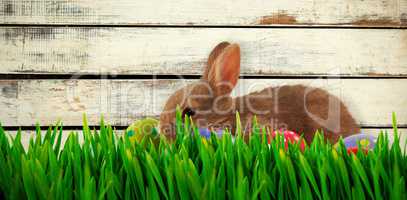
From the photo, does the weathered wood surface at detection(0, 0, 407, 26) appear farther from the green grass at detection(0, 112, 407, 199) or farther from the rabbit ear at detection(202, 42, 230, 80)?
the green grass at detection(0, 112, 407, 199)

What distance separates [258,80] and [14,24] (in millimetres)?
976

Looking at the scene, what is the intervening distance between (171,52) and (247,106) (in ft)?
1.21

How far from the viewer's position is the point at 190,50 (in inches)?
61.7

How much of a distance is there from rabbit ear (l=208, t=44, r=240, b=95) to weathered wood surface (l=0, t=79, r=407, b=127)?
0.12 meters

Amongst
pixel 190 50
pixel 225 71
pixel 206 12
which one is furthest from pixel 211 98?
pixel 206 12

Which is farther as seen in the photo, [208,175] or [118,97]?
[118,97]

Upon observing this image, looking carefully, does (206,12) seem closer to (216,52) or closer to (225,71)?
(216,52)

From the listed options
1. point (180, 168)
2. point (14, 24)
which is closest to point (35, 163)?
point (180, 168)

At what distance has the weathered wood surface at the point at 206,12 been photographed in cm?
156

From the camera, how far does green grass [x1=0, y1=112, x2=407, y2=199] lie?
0.52 m

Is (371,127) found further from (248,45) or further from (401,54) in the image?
(248,45)

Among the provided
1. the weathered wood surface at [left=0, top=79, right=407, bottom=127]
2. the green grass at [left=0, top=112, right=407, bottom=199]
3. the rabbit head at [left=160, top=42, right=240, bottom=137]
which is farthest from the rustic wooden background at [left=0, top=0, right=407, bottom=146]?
the green grass at [left=0, top=112, right=407, bottom=199]

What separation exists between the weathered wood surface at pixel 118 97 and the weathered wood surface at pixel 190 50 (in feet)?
0.14

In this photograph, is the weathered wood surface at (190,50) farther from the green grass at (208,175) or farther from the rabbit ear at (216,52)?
the green grass at (208,175)
